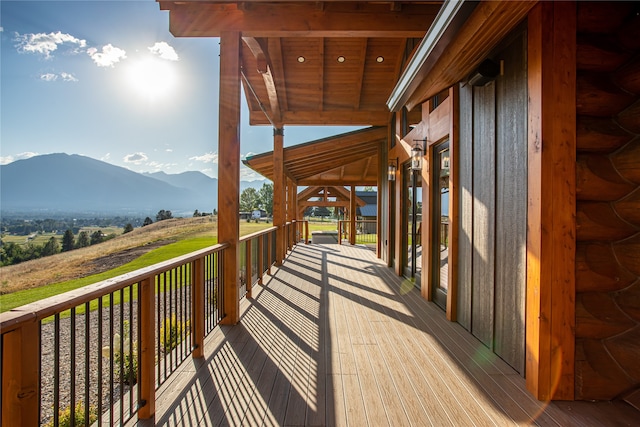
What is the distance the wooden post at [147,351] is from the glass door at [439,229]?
3343 mm

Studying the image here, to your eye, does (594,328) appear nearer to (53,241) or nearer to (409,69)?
(409,69)

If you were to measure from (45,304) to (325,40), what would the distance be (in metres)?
5.77

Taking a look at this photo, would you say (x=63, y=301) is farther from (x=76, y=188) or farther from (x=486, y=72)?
(x=76, y=188)

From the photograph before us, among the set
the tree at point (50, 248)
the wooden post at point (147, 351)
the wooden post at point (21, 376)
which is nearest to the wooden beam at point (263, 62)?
the wooden post at point (147, 351)

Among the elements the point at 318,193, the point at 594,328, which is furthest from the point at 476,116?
the point at 318,193

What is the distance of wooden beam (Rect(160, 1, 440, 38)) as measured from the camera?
141 inches

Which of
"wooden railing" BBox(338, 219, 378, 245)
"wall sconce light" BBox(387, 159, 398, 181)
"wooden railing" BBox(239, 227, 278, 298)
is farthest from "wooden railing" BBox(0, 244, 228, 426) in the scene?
"wooden railing" BBox(338, 219, 378, 245)

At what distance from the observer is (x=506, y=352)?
2.61 m

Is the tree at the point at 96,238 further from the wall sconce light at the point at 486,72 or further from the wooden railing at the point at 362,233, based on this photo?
the wall sconce light at the point at 486,72

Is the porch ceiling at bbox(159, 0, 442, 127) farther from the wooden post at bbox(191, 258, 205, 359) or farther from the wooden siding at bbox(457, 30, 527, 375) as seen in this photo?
the wooden post at bbox(191, 258, 205, 359)

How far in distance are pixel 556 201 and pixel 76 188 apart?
16733 centimetres

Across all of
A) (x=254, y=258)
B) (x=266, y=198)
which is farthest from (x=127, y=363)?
(x=266, y=198)

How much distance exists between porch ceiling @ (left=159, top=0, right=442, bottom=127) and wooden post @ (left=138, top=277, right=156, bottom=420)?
9.91 ft

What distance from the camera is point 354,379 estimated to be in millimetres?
2418
